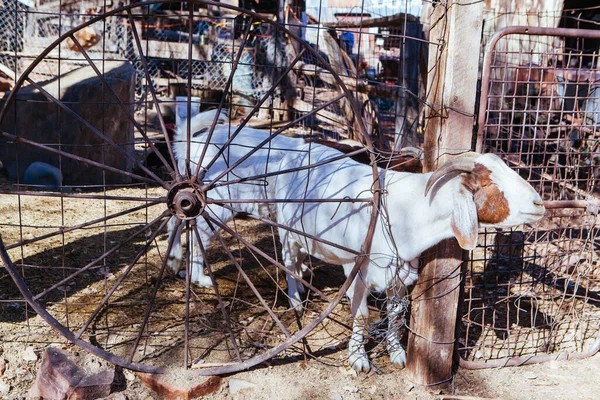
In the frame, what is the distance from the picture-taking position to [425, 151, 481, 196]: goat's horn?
3.65 m

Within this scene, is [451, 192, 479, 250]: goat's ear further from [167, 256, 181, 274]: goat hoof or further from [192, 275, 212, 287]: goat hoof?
[167, 256, 181, 274]: goat hoof

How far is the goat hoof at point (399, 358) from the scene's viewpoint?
14.5 feet

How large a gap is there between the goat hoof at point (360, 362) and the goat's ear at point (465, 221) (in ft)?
3.87

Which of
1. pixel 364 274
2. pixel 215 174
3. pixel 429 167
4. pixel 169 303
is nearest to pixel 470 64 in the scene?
pixel 429 167

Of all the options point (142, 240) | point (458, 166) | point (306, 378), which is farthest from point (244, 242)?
point (142, 240)

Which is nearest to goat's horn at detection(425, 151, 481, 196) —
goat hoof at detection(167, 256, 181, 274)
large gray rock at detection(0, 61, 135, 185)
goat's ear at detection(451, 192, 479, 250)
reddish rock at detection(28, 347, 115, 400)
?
goat's ear at detection(451, 192, 479, 250)

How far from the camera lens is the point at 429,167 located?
4094 mm

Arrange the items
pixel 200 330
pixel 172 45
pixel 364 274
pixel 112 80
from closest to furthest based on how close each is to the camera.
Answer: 1. pixel 364 274
2. pixel 200 330
3. pixel 112 80
4. pixel 172 45

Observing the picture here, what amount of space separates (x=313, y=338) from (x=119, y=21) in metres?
11.7

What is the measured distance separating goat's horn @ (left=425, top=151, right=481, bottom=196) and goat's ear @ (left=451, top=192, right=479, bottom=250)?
170mm

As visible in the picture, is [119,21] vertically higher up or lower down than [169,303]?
higher up

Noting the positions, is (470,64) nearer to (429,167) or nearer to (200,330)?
(429,167)

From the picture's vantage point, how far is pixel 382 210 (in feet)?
13.5

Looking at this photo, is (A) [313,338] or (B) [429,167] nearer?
(B) [429,167]
